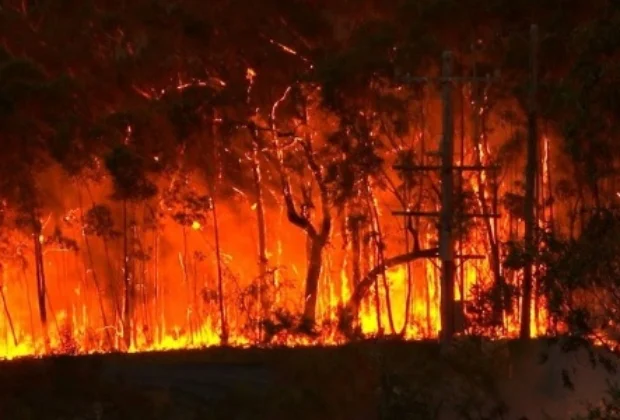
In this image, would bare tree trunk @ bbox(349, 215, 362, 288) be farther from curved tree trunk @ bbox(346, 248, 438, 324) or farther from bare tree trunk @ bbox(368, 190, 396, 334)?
bare tree trunk @ bbox(368, 190, 396, 334)

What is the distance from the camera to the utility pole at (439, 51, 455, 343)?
17031 millimetres

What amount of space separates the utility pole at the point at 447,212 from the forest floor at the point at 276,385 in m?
0.76

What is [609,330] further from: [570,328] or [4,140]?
[4,140]

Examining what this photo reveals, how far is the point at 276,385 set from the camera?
51.9 feet

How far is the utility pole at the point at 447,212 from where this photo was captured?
17031 mm

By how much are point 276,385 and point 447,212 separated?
11.8ft

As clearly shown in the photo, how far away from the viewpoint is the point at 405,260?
19.5 metres

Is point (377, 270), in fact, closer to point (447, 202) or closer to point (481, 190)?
point (481, 190)

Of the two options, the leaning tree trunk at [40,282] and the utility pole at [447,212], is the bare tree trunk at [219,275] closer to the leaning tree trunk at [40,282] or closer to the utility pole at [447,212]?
the leaning tree trunk at [40,282]

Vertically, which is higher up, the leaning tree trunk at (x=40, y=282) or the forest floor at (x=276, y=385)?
the leaning tree trunk at (x=40, y=282)

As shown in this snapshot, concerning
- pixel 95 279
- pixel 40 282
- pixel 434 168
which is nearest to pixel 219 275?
pixel 95 279

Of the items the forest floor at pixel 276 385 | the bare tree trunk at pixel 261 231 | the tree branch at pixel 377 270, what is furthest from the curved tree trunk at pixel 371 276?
the forest floor at pixel 276 385

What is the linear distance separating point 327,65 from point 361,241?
138 inches

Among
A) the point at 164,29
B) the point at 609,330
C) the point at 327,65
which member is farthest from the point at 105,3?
the point at 609,330
